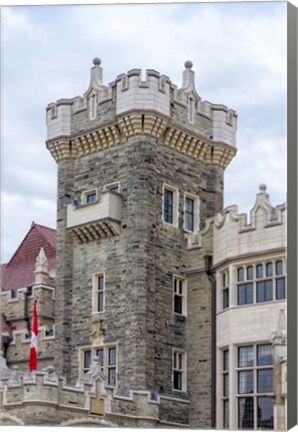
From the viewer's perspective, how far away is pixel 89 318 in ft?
99.7

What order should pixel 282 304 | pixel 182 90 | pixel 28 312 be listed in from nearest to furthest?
pixel 282 304
pixel 182 90
pixel 28 312

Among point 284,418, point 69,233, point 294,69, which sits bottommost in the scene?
point 284,418

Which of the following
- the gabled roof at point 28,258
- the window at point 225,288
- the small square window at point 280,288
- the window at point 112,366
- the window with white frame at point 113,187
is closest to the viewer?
the small square window at point 280,288

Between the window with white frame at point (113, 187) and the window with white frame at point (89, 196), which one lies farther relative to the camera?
the window with white frame at point (89, 196)

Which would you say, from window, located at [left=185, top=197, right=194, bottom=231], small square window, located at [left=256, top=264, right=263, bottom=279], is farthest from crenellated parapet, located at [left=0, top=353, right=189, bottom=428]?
window, located at [left=185, top=197, right=194, bottom=231]

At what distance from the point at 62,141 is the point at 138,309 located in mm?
5178

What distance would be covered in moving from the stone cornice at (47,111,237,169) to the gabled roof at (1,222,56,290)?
4.31 meters

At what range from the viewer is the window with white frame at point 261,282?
2759 cm

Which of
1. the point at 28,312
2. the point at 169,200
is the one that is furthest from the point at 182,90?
the point at 28,312

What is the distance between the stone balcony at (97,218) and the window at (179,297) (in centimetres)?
197

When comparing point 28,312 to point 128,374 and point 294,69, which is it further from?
point 294,69

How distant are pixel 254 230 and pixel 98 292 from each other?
Result: 14.9ft

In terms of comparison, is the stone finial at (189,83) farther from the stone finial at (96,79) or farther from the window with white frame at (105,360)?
the window with white frame at (105,360)

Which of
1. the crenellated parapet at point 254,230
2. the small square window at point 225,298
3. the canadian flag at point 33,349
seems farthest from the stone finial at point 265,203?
the canadian flag at point 33,349
